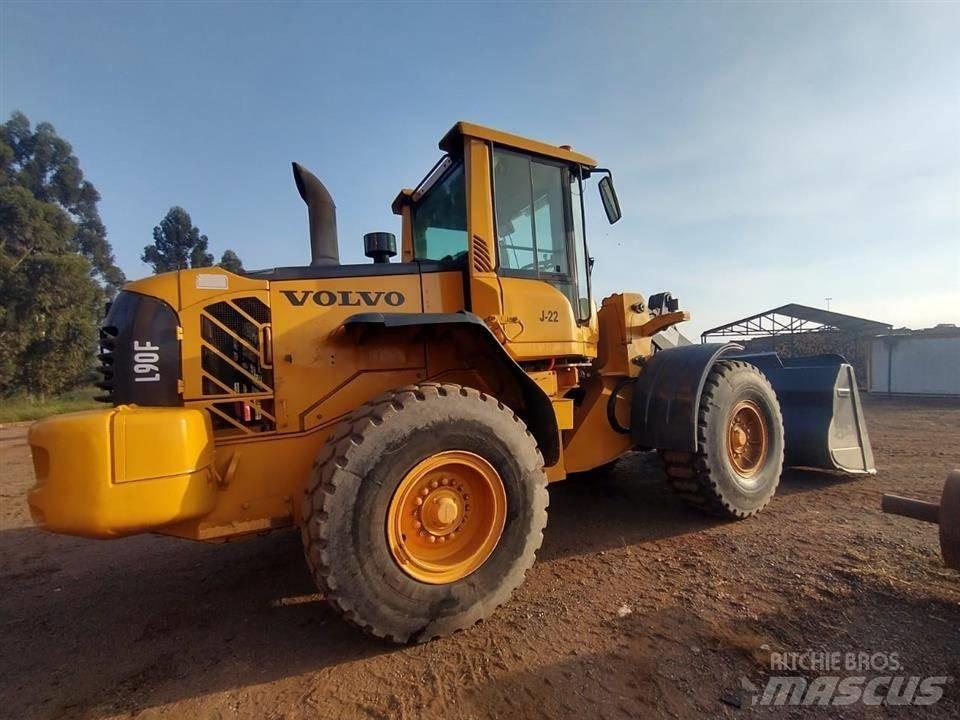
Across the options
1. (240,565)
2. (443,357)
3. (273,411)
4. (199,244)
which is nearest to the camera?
(273,411)

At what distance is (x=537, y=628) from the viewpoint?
286cm

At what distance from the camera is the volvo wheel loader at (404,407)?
101 inches

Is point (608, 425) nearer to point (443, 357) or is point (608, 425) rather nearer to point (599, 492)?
point (599, 492)

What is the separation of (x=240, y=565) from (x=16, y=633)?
1334 mm

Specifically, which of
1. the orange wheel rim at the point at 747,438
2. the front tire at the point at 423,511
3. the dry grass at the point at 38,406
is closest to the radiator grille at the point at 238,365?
the front tire at the point at 423,511


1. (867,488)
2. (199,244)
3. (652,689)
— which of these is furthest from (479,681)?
(199,244)

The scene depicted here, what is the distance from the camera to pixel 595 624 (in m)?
2.88

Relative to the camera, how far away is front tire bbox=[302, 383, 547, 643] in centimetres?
257

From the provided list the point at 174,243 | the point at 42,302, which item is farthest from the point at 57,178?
the point at 42,302

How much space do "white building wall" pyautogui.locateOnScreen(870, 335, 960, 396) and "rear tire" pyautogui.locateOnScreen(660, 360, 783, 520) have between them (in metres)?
16.1

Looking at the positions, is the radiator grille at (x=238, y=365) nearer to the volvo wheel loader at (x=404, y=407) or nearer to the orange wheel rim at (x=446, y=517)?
the volvo wheel loader at (x=404, y=407)

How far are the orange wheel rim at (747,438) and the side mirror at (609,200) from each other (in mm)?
2047

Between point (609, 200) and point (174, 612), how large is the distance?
15.1 ft

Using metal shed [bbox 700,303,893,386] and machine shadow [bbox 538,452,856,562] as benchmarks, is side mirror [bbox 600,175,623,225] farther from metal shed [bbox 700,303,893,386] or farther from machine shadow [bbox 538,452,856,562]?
metal shed [bbox 700,303,893,386]
